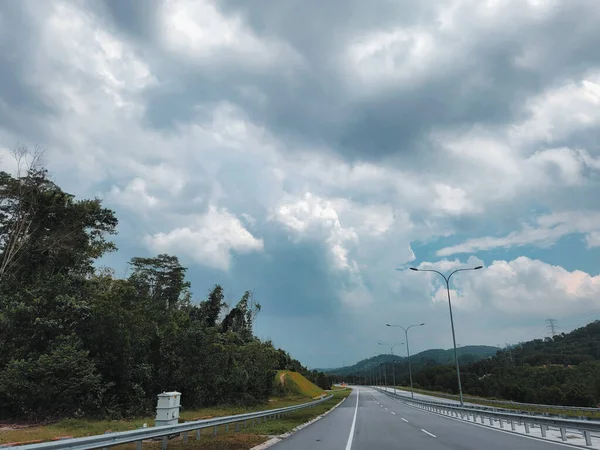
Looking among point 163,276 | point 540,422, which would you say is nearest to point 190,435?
point 540,422

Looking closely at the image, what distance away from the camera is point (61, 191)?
35.3m

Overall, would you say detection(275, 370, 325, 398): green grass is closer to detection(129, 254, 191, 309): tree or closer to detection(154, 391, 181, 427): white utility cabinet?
detection(129, 254, 191, 309): tree

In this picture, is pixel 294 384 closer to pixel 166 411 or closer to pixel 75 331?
pixel 75 331

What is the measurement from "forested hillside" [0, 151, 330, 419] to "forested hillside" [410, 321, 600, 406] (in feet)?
184

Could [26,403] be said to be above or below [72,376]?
below

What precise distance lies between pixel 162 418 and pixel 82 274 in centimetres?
2713

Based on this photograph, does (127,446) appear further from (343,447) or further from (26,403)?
(26,403)

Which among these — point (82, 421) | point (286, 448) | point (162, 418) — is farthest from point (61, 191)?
point (286, 448)

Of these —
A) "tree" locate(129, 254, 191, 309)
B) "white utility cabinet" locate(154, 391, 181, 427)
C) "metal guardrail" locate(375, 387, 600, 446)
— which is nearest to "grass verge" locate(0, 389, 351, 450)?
"white utility cabinet" locate(154, 391, 181, 427)

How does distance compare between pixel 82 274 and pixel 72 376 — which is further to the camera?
pixel 82 274

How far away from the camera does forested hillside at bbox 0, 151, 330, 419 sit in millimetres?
27625

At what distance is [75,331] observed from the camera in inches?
1201

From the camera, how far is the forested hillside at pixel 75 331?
27.6 metres

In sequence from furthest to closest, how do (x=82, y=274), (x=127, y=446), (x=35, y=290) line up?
(x=82, y=274), (x=35, y=290), (x=127, y=446)
